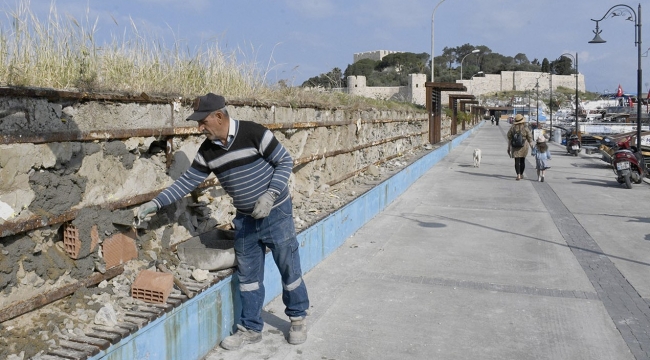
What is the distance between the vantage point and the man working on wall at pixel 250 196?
389 cm

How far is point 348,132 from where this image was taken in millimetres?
10734

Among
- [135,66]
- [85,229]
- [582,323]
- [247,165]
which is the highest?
[135,66]

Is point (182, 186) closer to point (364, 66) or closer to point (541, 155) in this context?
point (541, 155)

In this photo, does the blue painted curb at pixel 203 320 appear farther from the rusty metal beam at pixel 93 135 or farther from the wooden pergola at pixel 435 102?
the wooden pergola at pixel 435 102

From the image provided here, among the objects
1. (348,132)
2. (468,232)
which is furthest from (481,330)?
(348,132)

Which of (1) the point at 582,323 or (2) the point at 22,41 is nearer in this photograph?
(2) the point at 22,41

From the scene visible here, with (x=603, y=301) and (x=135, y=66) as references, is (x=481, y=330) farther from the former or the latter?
(x=135, y=66)

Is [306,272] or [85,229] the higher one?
[85,229]

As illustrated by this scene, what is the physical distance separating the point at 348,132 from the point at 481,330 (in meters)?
6.51

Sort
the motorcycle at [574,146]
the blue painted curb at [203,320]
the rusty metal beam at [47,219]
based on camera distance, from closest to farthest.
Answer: the rusty metal beam at [47,219], the blue painted curb at [203,320], the motorcycle at [574,146]

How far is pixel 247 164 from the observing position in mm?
3949

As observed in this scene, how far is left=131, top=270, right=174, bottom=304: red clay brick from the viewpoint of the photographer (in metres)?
3.95

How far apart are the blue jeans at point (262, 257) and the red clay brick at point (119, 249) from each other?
2.49 ft

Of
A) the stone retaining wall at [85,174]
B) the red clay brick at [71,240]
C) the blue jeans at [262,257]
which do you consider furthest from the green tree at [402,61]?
the red clay brick at [71,240]
